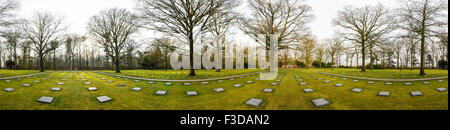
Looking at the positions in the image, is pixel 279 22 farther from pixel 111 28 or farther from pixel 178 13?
pixel 111 28

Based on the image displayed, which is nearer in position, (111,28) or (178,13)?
(178,13)

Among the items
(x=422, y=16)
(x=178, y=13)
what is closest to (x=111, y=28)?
(x=178, y=13)

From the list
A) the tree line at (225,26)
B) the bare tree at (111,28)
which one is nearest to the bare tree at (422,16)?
the tree line at (225,26)

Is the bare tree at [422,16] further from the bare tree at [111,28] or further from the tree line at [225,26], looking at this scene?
the bare tree at [111,28]

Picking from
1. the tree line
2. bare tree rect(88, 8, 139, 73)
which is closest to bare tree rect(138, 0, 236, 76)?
the tree line

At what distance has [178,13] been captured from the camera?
10570 millimetres

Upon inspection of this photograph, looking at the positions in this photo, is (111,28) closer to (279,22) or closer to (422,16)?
(279,22)

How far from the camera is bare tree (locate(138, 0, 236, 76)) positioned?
10156 mm

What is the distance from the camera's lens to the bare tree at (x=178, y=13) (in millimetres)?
10156
